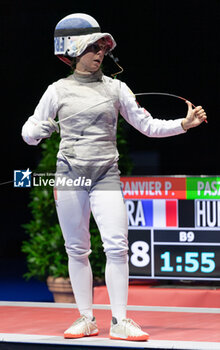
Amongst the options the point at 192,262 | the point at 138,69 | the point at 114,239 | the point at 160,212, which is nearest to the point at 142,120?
the point at 114,239

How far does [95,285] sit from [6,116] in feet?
11.9

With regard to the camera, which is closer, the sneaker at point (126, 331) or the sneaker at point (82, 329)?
the sneaker at point (126, 331)

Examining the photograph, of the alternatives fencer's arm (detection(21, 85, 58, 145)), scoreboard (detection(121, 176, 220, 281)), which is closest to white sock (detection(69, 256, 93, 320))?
fencer's arm (detection(21, 85, 58, 145))

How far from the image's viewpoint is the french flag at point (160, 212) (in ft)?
17.2

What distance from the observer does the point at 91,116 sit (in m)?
3.78

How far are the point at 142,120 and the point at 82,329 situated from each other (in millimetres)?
1121

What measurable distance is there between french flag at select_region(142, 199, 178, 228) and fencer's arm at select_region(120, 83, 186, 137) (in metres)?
1.45

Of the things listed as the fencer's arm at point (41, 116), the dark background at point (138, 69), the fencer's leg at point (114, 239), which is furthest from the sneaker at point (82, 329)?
the dark background at point (138, 69)

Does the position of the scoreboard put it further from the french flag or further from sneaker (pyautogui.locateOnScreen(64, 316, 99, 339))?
sneaker (pyautogui.locateOnScreen(64, 316, 99, 339))

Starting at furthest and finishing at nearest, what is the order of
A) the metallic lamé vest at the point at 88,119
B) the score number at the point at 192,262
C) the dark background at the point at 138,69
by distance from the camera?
1. the dark background at the point at 138,69
2. the score number at the point at 192,262
3. the metallic lamé vest at the point at 88,119

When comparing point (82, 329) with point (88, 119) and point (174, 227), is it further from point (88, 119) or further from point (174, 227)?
point (174, 227)

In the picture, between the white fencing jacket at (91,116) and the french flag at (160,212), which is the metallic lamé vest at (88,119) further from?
the french flag at (160,212)

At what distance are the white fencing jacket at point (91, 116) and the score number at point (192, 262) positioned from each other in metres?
1.60

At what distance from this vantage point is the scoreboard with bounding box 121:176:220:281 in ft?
16.9
